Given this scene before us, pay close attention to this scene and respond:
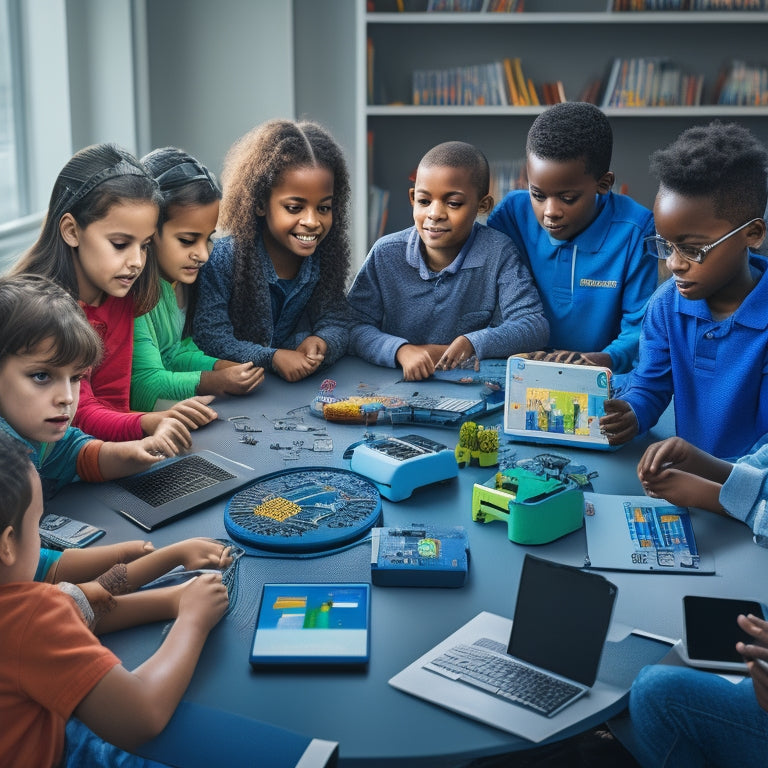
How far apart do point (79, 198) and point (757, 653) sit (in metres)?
Result: 1.45

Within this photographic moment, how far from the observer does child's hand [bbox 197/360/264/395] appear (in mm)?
1952

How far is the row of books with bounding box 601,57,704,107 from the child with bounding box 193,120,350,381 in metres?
1.95

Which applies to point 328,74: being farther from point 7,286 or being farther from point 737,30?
point 7,286

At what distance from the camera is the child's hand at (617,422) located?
1.64 m

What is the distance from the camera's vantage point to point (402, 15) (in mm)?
3633

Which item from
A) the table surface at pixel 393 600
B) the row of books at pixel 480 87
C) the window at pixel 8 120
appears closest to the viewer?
the table surface at pixel 393 600

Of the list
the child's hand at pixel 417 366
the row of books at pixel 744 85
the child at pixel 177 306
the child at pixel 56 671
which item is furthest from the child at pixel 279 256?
the row of books at pixel 744 85

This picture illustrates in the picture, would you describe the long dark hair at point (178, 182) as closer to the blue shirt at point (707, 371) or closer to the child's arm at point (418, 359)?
the child's arm at point (418, 359)

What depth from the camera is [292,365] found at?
2080 millimetres

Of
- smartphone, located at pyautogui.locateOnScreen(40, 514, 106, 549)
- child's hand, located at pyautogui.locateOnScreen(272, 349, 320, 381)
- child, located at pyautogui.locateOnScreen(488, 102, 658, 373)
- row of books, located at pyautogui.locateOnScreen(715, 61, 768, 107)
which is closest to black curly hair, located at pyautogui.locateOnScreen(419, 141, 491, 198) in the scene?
child, located at pyautogui.locateOnScreen(488, 102, 658, 373)

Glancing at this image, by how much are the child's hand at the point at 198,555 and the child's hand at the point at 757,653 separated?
0.66 m

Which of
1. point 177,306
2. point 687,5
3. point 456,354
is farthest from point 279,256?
point 687,5

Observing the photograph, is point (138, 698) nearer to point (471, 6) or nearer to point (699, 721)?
point (699, 721)

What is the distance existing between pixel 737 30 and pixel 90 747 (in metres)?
3.95
